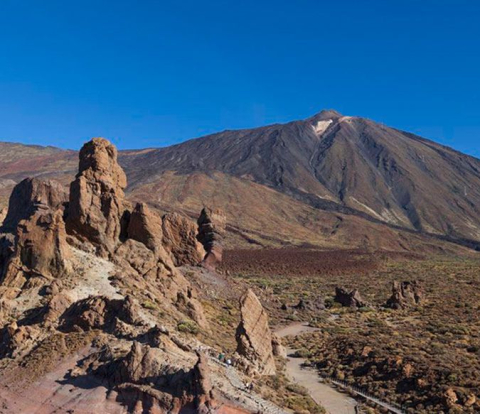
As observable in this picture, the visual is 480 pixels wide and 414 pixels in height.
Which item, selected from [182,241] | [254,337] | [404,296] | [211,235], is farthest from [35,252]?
[404,296]

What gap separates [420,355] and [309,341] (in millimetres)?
7447

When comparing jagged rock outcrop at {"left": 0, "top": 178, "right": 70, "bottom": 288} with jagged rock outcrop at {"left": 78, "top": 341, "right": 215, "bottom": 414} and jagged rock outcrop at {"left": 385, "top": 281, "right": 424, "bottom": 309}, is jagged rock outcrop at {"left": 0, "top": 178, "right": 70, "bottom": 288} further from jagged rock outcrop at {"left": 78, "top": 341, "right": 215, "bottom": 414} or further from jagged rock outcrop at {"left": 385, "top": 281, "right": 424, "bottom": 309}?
jagged rock outcrop at {"left": 385, "top": 281, "right": 424, "bottom": 309}

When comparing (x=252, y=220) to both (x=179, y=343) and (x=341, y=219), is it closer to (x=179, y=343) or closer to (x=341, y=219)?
(x=341, y=219)

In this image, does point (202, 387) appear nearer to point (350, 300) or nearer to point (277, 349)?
point (277, 349)

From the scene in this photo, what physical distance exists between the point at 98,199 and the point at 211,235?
53.2 feet

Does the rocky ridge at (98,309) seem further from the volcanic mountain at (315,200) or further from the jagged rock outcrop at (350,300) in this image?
the volcanic mountain at (315,200)

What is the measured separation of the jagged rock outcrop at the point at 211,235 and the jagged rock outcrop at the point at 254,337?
19225 millimetres

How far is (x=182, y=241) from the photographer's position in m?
39.2

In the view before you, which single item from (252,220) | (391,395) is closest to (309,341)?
(391,395)

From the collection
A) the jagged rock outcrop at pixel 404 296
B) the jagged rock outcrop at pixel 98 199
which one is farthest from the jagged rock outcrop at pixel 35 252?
the jagged rock outcrop at pixel 404 296

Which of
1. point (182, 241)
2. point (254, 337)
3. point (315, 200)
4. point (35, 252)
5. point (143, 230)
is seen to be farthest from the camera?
point (315, 200)

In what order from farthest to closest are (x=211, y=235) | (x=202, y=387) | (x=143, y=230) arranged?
(x=211, y=235) → (x=143, y=230) → (x=202, y=387)

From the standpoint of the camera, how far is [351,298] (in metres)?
44.1

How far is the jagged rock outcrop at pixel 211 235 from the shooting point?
40.7m
